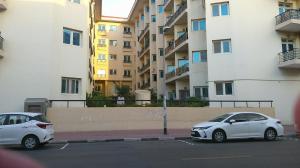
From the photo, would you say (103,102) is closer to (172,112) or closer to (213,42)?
(172,112)

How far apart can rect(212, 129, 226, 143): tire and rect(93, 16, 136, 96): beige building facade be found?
4517cm

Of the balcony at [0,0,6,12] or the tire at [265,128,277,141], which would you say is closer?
the tire at [265,128,277,141]

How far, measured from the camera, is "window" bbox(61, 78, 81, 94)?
2479 centimetres

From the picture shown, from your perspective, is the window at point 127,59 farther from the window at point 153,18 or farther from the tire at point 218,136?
the tire at point 218,136

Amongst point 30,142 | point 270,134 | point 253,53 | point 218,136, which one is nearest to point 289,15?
point 253,53

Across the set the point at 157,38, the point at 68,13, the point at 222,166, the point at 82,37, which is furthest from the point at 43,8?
the point at 157,38

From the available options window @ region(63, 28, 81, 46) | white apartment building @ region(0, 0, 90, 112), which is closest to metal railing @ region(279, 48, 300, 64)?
window @ region(63, 28, 81, 46)

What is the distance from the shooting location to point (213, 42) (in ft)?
96.8

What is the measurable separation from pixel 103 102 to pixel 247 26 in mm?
13109

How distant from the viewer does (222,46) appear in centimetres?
2923

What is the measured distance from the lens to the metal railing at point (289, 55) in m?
27.3

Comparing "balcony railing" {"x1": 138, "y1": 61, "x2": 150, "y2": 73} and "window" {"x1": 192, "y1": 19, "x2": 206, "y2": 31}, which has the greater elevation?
"window" {"x1": 192, "y1": 19, "x2": 206, "y2": 31}

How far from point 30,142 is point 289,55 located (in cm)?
2097

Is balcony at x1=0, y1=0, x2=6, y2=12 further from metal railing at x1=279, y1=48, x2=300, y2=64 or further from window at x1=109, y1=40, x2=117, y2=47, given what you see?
window at x1=109, y1=40, x2=117, y2=47
